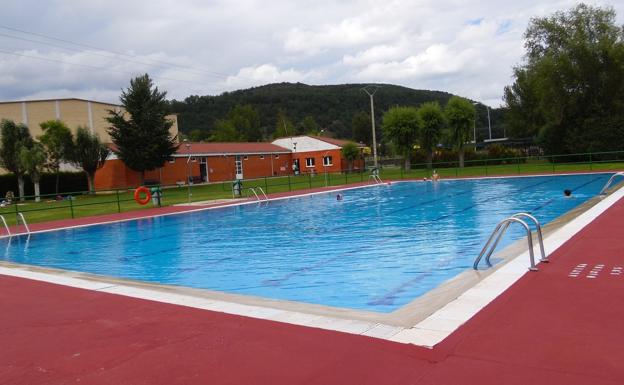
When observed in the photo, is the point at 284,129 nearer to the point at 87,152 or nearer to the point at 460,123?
the point at 460,123

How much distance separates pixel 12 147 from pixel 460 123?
135ft

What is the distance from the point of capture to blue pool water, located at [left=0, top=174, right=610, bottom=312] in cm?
952

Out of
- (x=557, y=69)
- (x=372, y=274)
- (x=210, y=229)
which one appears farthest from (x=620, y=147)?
(x=372, y=274)

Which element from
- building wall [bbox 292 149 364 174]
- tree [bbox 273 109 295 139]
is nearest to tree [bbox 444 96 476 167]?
building wall [bbox 292 149 364 174]

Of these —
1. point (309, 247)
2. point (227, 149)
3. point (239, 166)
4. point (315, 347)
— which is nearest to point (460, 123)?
point (239, 166)

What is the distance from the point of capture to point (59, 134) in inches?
1720

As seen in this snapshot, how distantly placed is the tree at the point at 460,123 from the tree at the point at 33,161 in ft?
126

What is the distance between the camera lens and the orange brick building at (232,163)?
49875 mm

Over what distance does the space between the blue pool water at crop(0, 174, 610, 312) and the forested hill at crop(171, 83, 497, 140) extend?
295ft

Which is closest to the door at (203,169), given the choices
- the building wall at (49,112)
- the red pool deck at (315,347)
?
the building wall at (49,112)

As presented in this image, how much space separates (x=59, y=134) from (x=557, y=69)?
43957 mm

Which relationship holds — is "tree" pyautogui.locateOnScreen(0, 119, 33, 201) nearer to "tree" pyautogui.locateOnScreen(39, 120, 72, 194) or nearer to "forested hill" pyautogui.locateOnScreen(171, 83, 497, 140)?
"tree" pyautogui.locateOnScreen(39, 120, 72, 194)

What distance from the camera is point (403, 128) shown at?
181 feet

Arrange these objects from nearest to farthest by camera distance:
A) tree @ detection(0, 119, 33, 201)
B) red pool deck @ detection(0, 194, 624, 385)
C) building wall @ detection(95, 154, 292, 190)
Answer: red pool deck @ detection(0, 194, 624, 385)
tree @ detection(0, 119, 33, 201)
building wall @ detection(95, 154, 292, 190)
